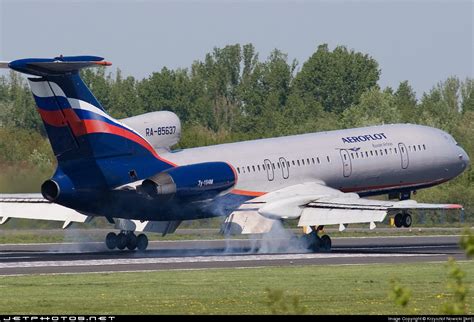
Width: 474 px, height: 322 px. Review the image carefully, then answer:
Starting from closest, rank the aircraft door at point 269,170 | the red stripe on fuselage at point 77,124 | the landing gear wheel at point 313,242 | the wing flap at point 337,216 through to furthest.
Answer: the red stripe on fuselage at point 77,124 < the wing flap at point 337,216 < the landing gear wheel at point 313,242 < the aircraft door at point 269,170

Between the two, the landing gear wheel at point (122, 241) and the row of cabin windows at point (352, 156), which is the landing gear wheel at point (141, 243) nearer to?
the landing gear wheel at point (122, 241)

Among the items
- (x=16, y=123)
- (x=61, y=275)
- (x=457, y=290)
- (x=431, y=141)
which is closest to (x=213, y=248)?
(x=431, y=141)

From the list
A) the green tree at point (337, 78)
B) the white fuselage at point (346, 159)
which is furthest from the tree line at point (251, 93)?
the white fuselage at point (346, 159)

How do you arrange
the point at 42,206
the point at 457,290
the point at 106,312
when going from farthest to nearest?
the point at 42,206 → the point at 106,312 → the point at 457,290

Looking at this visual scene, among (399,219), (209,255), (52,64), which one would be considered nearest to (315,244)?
(209,255)

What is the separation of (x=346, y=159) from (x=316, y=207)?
518cm

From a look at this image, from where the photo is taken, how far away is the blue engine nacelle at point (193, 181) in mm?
45844

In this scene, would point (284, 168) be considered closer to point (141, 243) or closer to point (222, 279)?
point (141, 243)

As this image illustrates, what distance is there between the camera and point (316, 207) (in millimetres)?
49688

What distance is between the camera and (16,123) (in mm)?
121125

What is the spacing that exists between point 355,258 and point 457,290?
91.0 ft

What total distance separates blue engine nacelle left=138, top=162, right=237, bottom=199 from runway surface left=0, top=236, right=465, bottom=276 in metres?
2.40

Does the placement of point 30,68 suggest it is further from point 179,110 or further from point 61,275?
point 179,110

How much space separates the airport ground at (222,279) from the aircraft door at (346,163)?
326 cm
